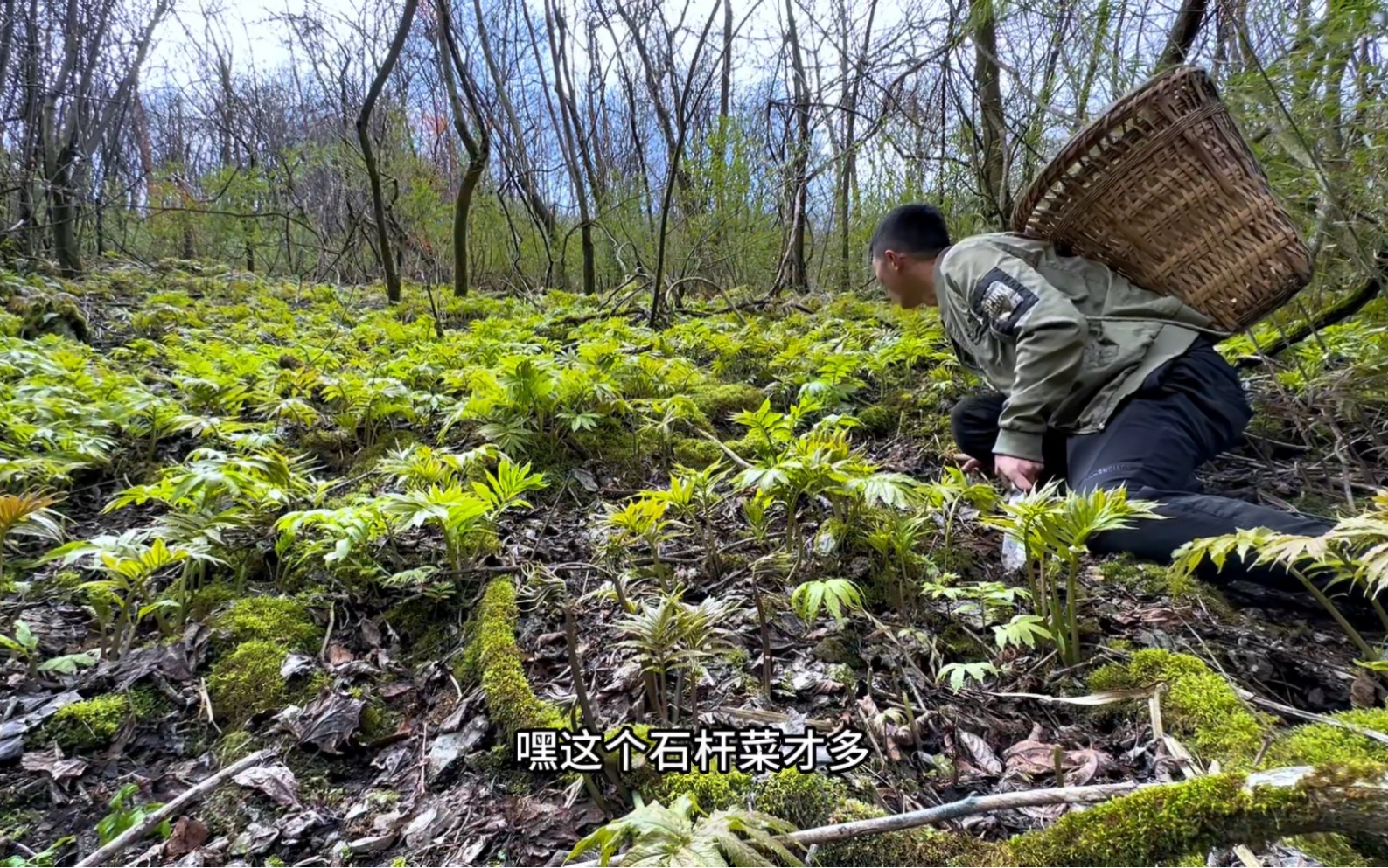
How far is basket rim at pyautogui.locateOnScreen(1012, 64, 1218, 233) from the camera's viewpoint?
94.6 inches

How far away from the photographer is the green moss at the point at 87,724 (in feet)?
5.76

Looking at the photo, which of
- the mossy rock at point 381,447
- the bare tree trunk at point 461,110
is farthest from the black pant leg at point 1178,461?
the bare tree trunk at point 461,110

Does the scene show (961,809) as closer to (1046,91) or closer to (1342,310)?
(1342,310)

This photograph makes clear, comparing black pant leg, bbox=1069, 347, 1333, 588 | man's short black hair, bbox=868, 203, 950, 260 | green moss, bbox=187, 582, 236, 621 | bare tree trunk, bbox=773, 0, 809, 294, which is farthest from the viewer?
bare tree trunk, bbox=773, 0, 809, 294

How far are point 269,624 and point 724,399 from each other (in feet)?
8.64

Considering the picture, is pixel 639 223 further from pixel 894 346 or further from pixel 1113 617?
pixel 1113 617

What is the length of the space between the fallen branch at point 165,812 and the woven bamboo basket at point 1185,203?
3.38 m

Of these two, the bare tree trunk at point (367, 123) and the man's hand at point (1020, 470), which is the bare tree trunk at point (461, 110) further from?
the man's hand at point (1020, 470)

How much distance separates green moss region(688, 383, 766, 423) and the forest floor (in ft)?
1.84

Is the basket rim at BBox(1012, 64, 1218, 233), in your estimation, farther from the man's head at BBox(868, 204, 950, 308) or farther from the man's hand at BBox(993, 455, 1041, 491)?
the man's hand at BBox(993, 455, 1041, 491)

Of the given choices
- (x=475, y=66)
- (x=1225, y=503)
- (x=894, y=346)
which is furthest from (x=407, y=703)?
(x=475, y=66)

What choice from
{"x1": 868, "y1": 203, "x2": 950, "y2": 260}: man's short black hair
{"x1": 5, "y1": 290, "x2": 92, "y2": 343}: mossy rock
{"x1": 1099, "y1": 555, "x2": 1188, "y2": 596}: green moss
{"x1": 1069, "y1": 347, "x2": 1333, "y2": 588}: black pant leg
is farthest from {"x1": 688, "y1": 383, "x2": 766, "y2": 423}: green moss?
{"x1": 5, "y1": 290, "x2": 92, "y2": 343}: mossy rock

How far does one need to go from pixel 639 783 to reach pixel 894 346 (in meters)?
3.23

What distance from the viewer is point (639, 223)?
382 inches
